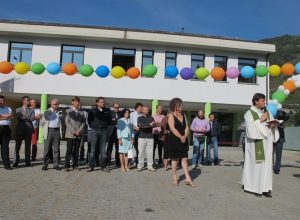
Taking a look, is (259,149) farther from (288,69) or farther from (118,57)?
(118,57)

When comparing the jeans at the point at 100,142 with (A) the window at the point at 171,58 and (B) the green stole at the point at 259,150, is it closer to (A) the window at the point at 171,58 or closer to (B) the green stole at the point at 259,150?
(B) the green stole at the point at 259,150

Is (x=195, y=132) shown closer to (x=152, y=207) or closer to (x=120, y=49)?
(x=152, y=207)

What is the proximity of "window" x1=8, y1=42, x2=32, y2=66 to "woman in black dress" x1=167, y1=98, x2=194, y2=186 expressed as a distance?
1679 cm

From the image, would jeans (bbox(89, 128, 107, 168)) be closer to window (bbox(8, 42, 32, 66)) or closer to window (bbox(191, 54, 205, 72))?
window (bbox(8, 42, 32, 66))

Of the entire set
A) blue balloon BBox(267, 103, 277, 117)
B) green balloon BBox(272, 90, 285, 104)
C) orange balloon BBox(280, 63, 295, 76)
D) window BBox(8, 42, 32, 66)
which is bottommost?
blue balloon BBox(267, 103, 277, 117)

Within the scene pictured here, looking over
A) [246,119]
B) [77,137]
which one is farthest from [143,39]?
[246,119]

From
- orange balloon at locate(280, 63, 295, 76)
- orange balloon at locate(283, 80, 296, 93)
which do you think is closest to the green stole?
orange balloon at locate(283, 80, 296, 93)

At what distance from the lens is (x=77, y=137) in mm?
9578

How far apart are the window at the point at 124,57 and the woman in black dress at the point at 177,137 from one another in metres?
15.4

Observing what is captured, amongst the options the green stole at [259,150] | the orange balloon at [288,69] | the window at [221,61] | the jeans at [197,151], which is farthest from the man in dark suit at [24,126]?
the window at [221,61]

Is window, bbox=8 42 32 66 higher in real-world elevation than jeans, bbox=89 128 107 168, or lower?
higher

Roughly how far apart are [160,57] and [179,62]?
4.23 feet

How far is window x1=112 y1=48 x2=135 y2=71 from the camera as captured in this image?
75.4 ft

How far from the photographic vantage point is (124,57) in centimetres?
2303
